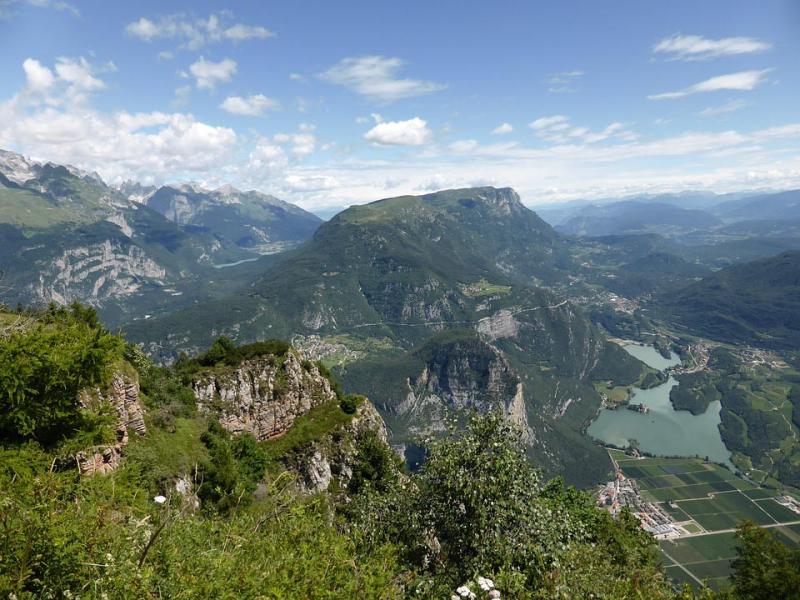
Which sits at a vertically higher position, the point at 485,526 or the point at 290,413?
the point at 485,526

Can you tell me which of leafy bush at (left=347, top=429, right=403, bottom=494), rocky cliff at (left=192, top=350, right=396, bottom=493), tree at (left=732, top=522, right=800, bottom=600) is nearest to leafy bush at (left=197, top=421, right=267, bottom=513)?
rocky cliff at (left=192, top=350, right=396, bottom=493)

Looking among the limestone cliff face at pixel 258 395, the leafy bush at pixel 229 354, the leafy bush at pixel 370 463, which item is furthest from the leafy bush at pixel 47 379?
the leafy bush at pixel 229 354

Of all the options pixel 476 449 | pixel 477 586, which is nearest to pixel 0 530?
pixel 477 586

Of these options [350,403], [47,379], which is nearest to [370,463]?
[350,403]

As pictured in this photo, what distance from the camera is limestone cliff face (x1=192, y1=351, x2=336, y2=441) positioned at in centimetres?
4938

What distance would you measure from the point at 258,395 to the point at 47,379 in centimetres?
3188

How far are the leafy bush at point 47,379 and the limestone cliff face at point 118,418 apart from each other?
1.94 meters

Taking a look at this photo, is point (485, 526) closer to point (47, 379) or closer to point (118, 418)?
point (47, 379)

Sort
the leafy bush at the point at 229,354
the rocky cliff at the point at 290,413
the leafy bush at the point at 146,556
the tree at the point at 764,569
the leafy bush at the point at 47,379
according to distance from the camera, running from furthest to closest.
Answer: the leafy bush at the point at 229,354
the rocky cliff at the point at 290,413
the tree at the point at 764,569
the leafy bush at the point at 47,379
the leafy bush at the point at 146,556

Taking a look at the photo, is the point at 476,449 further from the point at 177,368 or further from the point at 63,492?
the point at 177,368

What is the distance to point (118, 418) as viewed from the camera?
25.8 m

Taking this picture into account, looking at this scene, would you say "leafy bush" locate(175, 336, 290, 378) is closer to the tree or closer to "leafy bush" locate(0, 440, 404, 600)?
"leafy bush" locate(0, 440, 404, 600)

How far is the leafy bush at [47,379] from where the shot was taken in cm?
1919

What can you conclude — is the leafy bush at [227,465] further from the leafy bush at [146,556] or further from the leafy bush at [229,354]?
the leafy bush at [146,556]
